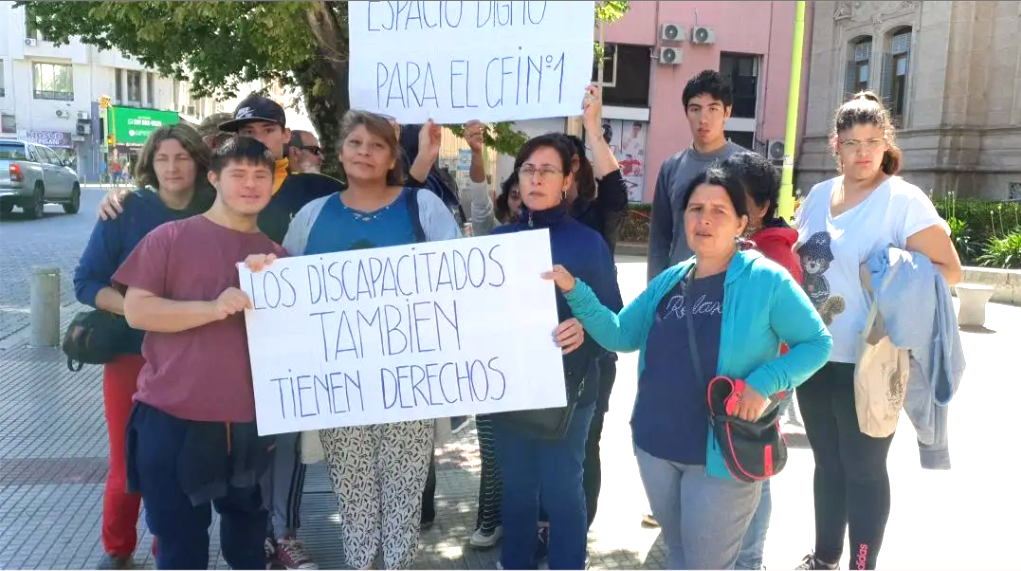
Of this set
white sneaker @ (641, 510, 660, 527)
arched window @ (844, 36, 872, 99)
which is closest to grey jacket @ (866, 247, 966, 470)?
white sneaker @ (641, 510, 660, 527)

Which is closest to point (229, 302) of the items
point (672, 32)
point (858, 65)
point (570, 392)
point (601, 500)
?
point (570, 392)

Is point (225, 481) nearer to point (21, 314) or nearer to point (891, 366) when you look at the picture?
point (891, 366)

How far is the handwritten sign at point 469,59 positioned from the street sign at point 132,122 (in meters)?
49.3

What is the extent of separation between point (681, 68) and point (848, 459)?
24228mm

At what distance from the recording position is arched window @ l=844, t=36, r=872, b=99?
23781mm

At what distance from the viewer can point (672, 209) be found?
3699 millimetres

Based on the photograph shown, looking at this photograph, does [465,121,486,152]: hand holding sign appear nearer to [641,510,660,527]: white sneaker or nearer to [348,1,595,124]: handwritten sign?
[348,1,595,124]: handwritten sign

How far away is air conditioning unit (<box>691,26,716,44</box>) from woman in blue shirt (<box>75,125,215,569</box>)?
23953mm

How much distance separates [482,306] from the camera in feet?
9.25

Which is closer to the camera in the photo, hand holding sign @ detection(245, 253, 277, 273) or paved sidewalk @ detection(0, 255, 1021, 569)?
hand holding sign @ detection(245, 253, 277, 273)

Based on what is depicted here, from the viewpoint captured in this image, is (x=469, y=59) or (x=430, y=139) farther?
(x=430, y=139)

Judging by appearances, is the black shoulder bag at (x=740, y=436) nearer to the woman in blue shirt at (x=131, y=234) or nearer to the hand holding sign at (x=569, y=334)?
the hand holding sign at (x=569, y=334)

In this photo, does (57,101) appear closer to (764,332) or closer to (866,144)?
(866,144)

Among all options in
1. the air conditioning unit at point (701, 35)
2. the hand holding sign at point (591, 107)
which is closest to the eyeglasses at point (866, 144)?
the hand holding sign at point (591, 107)
